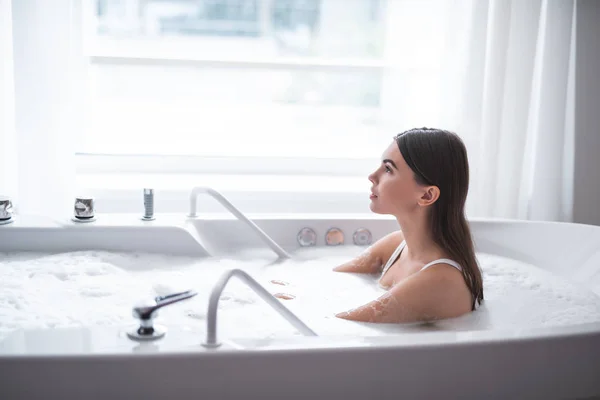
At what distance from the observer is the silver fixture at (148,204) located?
6.82ft

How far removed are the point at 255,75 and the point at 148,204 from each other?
1.03 m

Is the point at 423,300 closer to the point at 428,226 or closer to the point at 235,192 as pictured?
the point at 428,226

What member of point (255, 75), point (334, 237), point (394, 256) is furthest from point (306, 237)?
point (255, 75)

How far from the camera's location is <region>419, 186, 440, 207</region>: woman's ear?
1588mm

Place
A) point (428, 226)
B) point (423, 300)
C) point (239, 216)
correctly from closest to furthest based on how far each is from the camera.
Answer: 1. point (423, 300)
2. point (428, 226)
3. point (239, 216)

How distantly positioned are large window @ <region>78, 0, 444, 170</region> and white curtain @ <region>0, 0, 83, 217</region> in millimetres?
361

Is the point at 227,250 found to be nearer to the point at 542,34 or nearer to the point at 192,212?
the point at 192,212

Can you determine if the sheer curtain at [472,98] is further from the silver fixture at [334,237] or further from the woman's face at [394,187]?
the woman's face at [394,187]

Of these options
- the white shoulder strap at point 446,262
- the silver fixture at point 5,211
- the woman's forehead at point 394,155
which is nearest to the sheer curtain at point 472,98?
the silver fixture at point 5,211

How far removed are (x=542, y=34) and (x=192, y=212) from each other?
1.51 metres

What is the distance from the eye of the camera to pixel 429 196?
1.60 m

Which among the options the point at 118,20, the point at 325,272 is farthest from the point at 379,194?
the point at 118,20

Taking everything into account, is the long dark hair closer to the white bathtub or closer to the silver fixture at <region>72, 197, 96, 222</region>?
the white bathtub

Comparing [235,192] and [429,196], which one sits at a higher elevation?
[429,196]
